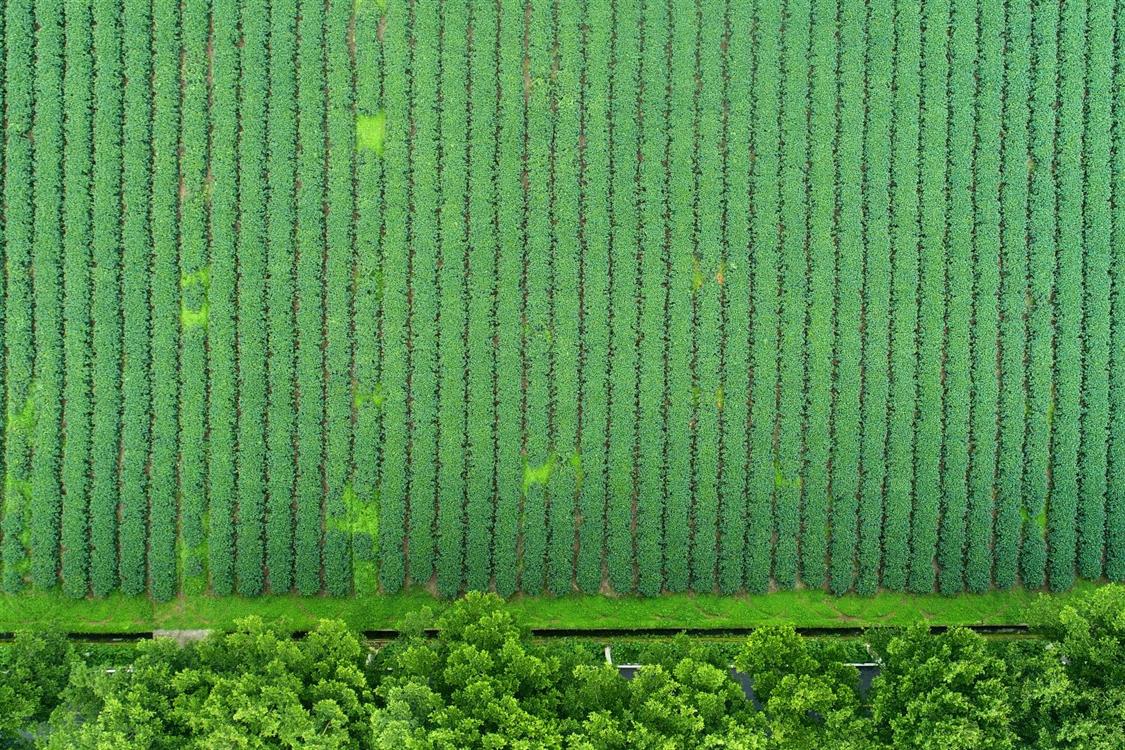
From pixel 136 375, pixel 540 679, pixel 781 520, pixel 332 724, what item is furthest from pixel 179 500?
pixel 781 520

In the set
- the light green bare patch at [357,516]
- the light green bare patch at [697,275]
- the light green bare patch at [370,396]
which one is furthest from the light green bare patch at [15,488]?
the light green bare patch at [697,275]

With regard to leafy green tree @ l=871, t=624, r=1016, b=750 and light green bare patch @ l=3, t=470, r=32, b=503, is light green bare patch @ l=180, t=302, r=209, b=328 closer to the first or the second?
light green bare patch @ l=3, t=470, r=32, b=503

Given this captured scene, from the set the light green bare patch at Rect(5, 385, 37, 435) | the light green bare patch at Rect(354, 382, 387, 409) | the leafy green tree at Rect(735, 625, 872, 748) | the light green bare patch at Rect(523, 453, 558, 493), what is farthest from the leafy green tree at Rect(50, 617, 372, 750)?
the leafy green tree at Rect(735, 625, 872, 748)

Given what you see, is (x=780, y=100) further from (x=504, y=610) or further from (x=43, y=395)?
(x=43, y=395)

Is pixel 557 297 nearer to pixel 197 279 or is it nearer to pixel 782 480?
pixel 782 480

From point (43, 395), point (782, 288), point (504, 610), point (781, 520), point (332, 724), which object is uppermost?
point (782, 288)

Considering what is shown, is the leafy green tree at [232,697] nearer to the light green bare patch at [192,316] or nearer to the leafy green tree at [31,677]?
the leafy green tree at [31,677]
